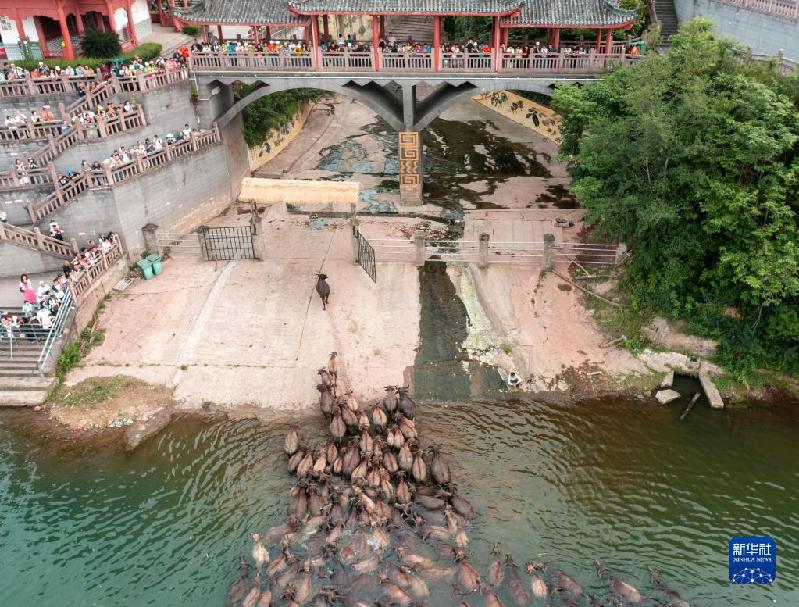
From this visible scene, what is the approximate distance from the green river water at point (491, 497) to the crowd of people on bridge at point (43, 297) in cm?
338

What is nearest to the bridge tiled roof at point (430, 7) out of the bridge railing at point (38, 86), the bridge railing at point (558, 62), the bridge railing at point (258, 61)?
the bridge railing at point (558, 62)

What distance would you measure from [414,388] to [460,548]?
7818 mm

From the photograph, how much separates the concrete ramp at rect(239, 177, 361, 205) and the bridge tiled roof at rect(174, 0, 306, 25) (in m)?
8.57

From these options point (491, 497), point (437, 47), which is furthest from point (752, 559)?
point (437, 47)

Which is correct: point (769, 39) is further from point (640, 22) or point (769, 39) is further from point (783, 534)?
point (783, 534)

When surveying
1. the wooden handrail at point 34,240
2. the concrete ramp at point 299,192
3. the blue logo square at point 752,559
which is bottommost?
the blue logo square at point 752,559

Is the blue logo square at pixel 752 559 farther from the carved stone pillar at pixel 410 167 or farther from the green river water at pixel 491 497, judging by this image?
the carved stone pillar at pixel 410 167

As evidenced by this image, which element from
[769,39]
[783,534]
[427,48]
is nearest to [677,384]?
[783,534]

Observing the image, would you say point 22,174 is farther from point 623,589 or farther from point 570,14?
point 623,589

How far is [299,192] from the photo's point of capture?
109 feet

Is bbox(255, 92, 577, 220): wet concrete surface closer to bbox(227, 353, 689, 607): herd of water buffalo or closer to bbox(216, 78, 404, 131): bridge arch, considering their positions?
bbox(216, 78, 404, 131): bridge arch

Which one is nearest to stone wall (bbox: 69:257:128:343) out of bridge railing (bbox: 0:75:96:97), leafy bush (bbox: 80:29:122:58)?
bridge railing (bbox: 0:75:96:97)

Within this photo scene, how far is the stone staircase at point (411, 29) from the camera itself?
50.1 m

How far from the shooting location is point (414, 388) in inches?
1053
